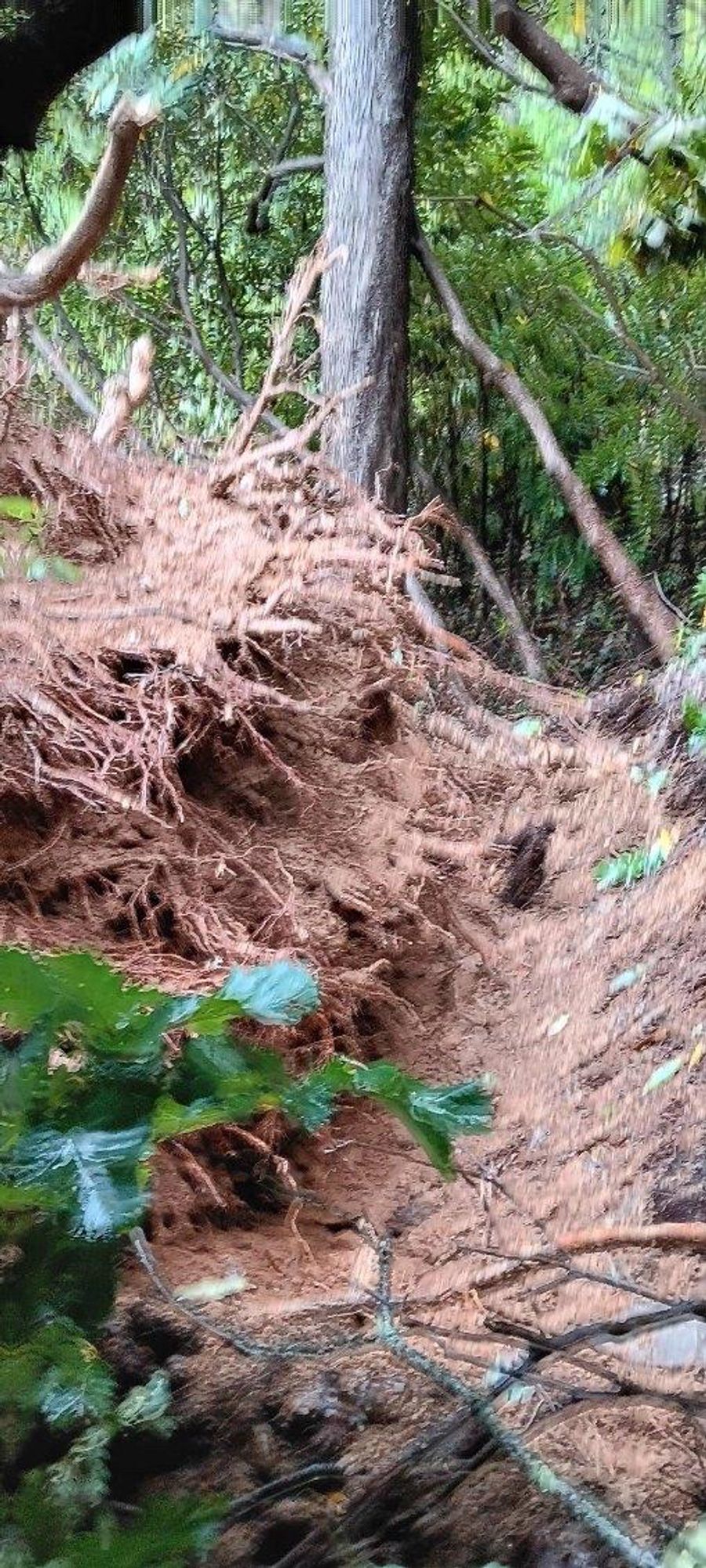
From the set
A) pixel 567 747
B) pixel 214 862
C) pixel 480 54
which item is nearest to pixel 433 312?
pixel 480 54

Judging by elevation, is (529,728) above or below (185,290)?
below

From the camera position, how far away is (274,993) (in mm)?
1029

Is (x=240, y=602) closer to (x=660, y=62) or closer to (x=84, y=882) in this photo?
(x=84, y=882)

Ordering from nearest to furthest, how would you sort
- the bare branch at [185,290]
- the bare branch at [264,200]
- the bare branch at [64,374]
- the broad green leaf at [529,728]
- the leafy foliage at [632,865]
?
the leafy foliage at [632,865]
the broad green leaf at [529,728]
the bare branch at [64,374]
the bare branch at [264,200]
the bare branch at [185,290]

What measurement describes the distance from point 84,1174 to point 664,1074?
141cm

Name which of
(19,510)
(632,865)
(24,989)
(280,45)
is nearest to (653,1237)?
(24,989)

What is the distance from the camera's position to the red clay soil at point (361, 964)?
106 cm

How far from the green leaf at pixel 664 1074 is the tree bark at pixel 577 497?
84.2 inches

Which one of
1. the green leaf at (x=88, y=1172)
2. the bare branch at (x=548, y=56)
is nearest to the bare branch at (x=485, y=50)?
the bare branch at (x=548, y=56)

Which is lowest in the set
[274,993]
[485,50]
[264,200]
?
[274,993]

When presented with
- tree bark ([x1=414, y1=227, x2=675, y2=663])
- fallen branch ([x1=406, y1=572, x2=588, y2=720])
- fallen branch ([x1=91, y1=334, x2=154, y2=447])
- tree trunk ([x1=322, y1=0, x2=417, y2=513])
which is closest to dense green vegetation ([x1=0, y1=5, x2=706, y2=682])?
fallen branch ([x1=91, y1=334, x2=154, y2=447])

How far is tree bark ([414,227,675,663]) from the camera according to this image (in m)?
4.19

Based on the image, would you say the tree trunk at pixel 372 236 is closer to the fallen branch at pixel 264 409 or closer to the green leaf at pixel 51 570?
the fallen branch at pixel 264 409

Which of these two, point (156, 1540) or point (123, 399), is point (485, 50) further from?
point (156, 1540)
